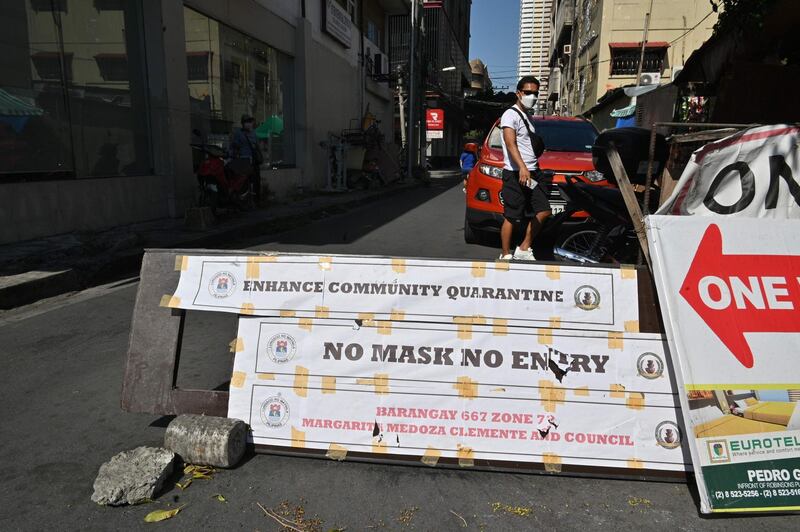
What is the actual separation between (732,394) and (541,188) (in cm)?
339

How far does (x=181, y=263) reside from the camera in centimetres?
266

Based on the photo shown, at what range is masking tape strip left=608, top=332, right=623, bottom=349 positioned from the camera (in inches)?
94.2

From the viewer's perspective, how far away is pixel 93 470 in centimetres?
242

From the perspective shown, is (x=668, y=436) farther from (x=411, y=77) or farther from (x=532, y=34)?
(x=532, y=34)

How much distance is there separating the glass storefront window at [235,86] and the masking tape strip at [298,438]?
8.55 metres

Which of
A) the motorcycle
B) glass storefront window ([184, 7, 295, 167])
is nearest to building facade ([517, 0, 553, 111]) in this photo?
glass storefront window ([184, 7, 295, 167])

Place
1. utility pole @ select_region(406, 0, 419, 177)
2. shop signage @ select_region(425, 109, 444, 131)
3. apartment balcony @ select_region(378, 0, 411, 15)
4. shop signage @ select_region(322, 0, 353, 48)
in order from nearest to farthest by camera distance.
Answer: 1. shop signage @ select_region(322, 0, 353, 48)
2. utility pole @ select_region(406, 0, 419, 177)
3. apartment balcony @ select_region(378, 0, 411, 15)
4. shop signage @ select_region(425, 109, 444, 131)

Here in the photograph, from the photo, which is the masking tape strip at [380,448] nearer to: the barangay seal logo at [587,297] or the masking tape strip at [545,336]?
the masking tape strip at [545,336]

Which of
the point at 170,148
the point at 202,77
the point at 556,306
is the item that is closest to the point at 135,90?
the point at 170,148

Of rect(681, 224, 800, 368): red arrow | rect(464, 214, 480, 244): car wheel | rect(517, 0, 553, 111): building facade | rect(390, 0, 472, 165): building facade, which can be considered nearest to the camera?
rect(681, 224, 800, 368): red arrow

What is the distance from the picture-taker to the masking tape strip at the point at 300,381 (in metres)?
2.52

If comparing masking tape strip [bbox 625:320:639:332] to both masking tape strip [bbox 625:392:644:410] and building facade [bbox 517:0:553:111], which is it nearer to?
masking tape strip [bbox 625:392:644:410]

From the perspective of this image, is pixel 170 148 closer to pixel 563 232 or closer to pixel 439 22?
pixel 563 232

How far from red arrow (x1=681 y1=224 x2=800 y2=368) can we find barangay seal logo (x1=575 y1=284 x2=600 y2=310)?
1.14 ft
